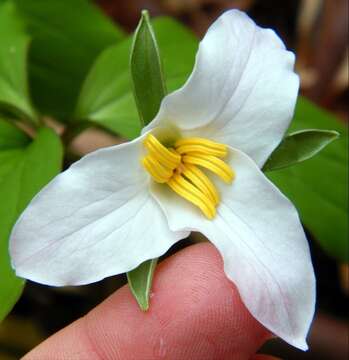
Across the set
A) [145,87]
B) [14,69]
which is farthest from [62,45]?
[145,87]

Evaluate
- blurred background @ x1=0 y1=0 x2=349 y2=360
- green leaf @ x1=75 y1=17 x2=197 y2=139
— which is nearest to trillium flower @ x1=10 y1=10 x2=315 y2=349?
green leaf @ x1=75 y1=17 x2=197 y2=139

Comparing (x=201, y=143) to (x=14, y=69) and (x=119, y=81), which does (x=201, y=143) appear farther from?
(x=14, y=69)

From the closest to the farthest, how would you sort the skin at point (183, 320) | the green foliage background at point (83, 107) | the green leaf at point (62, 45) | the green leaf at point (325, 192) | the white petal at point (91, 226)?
the white petal at point (91, 226) < the skin at point (183, 320) < the green foliage background at point (83, 107) < the green leaf at point (325, 192) < the green leaf at point (62, 45)

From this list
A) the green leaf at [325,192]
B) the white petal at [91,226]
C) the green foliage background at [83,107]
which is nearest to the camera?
the white petal at [91,226]

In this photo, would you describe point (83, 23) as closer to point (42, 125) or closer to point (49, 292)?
point (42, 125)

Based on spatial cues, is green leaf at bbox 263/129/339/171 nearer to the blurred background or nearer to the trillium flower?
the trillium flower

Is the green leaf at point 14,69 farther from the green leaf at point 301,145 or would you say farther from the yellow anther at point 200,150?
the green leaf at point 301,145

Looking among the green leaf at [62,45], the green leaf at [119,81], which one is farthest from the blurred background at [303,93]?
the green leaf at [119,81]
